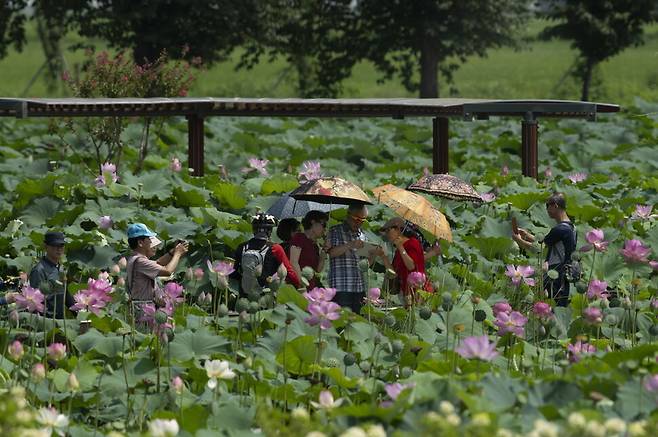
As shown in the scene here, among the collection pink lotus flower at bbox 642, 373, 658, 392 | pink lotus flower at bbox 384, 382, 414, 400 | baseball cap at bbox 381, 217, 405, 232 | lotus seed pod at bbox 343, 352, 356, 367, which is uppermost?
baseball cap at bbox 381, 217, 405, 232

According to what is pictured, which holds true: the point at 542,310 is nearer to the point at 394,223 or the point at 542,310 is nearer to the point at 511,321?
the point at 511,321

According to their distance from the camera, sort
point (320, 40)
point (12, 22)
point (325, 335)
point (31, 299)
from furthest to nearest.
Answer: point (320, 40) → point (12, 22) → point (325, 335) → point (31, 299)

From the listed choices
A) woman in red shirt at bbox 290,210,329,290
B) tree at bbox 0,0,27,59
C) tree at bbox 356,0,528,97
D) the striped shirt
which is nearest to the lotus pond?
the striped shirt

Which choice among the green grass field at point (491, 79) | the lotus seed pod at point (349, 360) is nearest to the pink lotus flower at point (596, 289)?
the lotus seed pod at point (349, 360)

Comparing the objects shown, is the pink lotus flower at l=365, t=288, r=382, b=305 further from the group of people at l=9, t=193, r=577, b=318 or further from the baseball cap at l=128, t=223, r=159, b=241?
the baseball cap at l=128, t=223, r=159, b=241

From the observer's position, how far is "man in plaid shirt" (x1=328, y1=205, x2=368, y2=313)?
9023 mm

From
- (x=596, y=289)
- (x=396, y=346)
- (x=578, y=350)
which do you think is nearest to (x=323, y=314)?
(x=396, y=346)

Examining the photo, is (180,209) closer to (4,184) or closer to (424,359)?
(4,184)

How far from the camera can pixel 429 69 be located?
125 feet

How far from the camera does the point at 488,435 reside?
14.8 feet

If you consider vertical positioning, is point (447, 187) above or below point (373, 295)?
above

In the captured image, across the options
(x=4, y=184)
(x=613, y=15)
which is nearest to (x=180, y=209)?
(x=4, y=184)

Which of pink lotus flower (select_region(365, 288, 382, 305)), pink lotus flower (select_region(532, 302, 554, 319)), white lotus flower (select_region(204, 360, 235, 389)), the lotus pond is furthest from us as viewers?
pink lotus flower (select_region(365, 288, 382, 305))

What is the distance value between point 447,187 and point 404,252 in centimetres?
167
